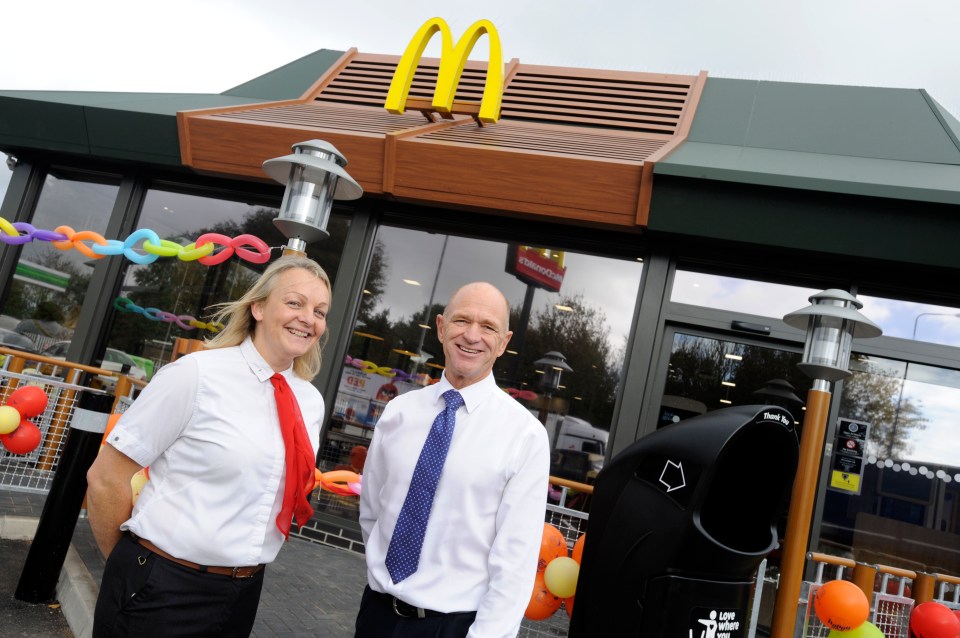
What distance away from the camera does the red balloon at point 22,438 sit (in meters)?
4.90

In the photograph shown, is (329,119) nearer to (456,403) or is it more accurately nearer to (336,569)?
(336,569)

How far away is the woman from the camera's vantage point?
1927mm

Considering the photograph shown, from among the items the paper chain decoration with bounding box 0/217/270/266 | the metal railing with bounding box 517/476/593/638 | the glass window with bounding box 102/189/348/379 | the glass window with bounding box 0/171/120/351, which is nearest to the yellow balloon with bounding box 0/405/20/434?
the paper chain decoration with bounding box 0/217/270/266

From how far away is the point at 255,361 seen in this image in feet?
7.11

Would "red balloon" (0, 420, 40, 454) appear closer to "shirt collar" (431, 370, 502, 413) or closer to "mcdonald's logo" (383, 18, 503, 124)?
"shirt collar" (431, 370, 502, 413)

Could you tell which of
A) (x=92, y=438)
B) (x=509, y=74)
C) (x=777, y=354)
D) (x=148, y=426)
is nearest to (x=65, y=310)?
(x=92, y=438)

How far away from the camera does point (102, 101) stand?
24.7 feet

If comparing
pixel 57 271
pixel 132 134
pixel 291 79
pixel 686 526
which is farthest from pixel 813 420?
pixel 57 271

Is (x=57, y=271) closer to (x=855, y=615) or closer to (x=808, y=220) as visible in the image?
(x=808, y=220)

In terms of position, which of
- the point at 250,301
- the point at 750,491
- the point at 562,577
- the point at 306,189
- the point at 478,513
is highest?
the point at 306,189

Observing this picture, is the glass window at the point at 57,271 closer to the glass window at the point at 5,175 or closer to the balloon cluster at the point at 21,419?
the glass window at the point at 5,175

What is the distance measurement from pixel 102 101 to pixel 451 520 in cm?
757

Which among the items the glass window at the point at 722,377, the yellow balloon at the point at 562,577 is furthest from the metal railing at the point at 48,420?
the glass window at the point at 722,377

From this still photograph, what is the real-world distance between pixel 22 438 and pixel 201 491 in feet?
13.0
